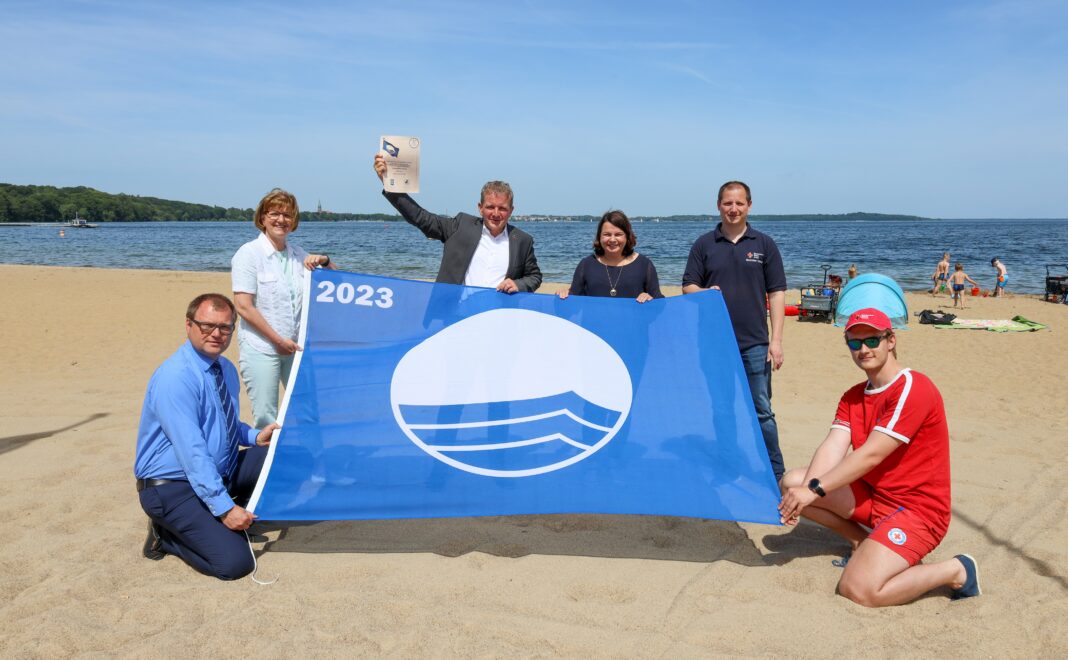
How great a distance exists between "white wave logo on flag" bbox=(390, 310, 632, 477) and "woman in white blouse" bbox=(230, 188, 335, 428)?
856 mm

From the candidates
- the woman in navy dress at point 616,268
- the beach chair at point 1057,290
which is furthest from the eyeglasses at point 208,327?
the beach chair at point 1057,290

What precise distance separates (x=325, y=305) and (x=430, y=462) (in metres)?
1.02

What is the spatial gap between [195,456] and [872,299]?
13.8 m

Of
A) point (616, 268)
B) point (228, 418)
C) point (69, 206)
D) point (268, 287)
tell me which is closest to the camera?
point (228, 418)

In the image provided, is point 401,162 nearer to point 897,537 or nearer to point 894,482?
point 894,482

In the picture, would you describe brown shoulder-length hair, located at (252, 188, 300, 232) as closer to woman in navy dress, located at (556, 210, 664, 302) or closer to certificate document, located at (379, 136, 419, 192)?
certificate document, located at (379, 136, 419, 192)

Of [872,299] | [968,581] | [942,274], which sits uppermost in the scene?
[942,274]

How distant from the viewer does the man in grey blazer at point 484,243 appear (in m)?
4.32

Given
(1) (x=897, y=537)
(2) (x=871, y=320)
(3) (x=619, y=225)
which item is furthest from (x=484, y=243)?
(1) (x=897, y=537)

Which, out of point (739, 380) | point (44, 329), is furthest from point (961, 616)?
point (44, 329)

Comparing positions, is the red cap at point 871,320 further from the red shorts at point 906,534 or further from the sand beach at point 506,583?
the sand beach at point 506,583

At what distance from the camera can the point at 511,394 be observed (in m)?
3.93

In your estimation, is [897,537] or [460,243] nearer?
[897,537]

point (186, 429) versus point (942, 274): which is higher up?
point (942, 274)
